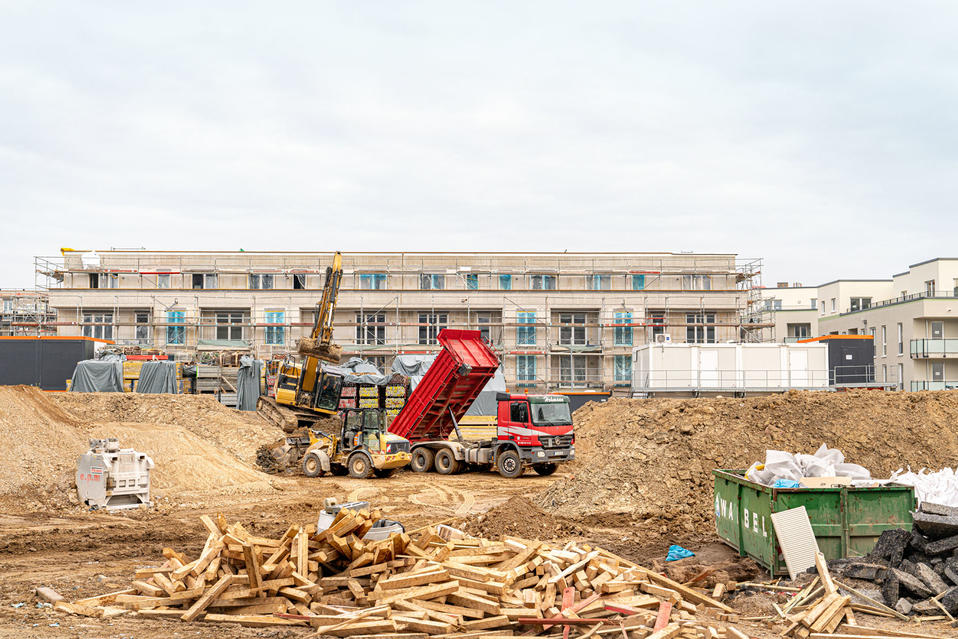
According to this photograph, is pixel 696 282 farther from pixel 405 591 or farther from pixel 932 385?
pixel 405 591

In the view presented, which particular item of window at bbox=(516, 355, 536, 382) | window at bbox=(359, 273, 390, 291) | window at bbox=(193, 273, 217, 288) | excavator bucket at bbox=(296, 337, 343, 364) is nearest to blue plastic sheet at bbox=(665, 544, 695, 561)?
excavator bucket at bbox=(296, 337, 343, 364)

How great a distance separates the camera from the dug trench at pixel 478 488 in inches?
504

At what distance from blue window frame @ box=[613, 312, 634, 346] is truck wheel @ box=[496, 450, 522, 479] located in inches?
1276

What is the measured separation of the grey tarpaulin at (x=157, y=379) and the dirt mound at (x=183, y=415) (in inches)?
225

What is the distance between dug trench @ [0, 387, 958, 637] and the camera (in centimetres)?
1279

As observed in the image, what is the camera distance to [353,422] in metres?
24.3

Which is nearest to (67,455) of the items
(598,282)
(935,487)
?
(935,487)

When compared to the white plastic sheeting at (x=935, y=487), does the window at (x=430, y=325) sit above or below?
above

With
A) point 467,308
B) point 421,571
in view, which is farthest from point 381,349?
point 421,571

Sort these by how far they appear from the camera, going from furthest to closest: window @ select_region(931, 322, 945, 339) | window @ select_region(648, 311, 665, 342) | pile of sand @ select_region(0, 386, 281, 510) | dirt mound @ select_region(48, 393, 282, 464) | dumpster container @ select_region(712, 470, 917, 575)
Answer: window @ select_region(648, 311, 665, 342) < window @ select_region(931, 322, 945, 339) < dirt mound @ select_region(48, 393, 282, 464) < pile of sand @ select_region(0, 386, 281, 510) < dumpster container @ select_region(712, 470, 917, 575)

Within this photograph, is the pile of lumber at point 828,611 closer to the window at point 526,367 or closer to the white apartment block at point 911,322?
the white apartment block at point 911,322

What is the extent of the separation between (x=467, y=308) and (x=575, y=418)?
1901cm

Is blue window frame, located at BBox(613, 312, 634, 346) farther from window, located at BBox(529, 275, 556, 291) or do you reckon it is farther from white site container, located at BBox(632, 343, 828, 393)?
white site container, located at BBox(632, 343, 828, 393)

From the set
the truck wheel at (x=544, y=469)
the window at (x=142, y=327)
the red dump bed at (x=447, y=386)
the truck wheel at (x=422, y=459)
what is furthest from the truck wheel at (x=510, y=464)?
the window at (x=142, y=327)
